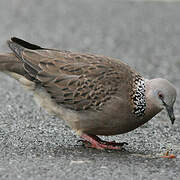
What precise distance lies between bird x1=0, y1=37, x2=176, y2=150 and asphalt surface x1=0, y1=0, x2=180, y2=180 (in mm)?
369

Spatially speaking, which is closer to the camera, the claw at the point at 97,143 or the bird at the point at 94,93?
the bird at the point at 94,93

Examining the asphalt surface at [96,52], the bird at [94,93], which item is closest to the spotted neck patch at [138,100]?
the bird at [94,93]

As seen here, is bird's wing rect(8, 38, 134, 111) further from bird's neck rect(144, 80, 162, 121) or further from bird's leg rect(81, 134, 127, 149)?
bird's leg rect(81, 134, 127, 149)

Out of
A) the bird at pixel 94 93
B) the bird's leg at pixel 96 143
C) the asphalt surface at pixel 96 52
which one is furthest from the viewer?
the bird's leg at pixel 96 143

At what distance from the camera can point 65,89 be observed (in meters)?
6.00

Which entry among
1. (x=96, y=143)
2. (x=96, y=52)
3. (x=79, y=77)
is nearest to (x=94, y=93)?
(x=79, y=77)

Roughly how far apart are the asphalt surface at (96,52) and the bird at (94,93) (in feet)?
1.21

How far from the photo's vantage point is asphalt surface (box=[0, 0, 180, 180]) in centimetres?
542

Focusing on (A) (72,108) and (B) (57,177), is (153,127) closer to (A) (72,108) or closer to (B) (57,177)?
(A) (72,108)

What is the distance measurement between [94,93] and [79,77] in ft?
A: 0.87

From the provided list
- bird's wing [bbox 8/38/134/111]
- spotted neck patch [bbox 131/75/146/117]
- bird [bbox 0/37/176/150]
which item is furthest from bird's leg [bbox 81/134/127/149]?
spotted neck patch [bbox 131/75/146/117]

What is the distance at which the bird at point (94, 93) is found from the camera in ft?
19.1

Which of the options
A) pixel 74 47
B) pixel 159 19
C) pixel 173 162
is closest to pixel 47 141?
pixel 173 162

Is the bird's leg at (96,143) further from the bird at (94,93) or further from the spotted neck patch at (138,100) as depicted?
the spotted neck patch at (138,100)
